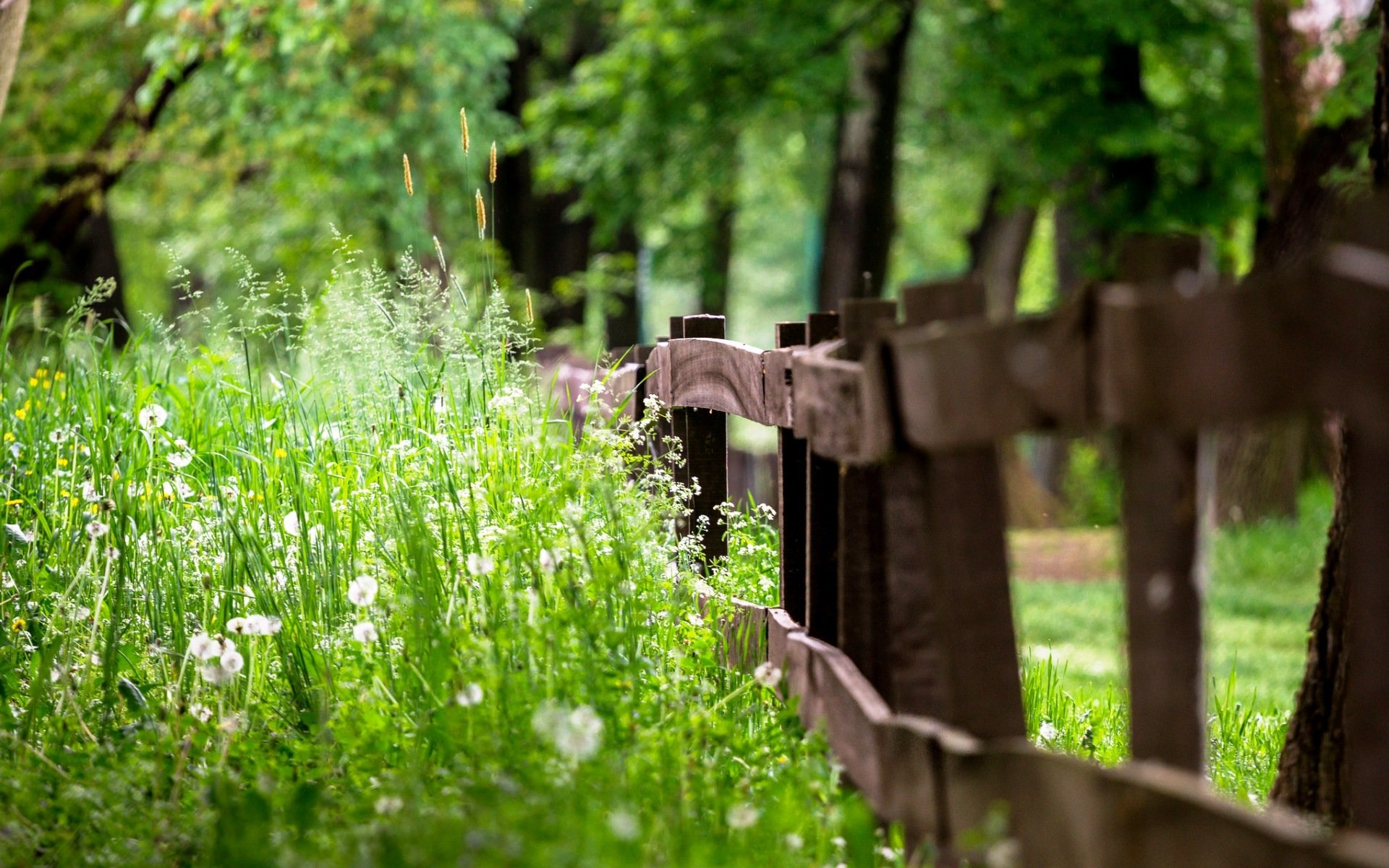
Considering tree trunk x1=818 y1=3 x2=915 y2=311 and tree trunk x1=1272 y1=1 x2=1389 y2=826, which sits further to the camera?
tree trunk x1=818 y1=3 x2=915 y2=311

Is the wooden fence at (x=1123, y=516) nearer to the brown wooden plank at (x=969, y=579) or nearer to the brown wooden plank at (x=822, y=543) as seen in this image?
the brown wooden plank at (x=969, y=579)

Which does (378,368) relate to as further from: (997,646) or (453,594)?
(997,646)

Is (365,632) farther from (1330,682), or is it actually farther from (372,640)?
(1330,682)

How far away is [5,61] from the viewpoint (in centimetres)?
494

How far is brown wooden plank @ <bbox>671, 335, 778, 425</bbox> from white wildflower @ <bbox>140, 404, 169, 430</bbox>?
1499 millimetres

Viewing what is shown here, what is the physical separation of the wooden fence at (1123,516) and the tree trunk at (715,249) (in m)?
14.9

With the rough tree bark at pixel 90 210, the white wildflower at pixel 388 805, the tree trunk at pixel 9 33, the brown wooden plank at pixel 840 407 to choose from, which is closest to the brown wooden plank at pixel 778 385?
the brown wooden plank at pixel 840 407

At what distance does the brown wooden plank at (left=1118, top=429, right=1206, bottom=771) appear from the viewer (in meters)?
1.81

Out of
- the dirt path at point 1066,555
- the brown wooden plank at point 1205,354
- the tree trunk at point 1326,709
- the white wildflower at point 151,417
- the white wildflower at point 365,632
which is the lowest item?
the dirt path at point 1066,555

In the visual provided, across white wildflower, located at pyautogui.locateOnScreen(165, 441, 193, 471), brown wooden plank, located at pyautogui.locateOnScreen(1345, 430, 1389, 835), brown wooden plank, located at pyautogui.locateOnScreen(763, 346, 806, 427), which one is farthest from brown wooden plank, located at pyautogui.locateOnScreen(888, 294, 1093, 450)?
white wildflower, located at pyautogui.locateOnScreen(165, 441, 193, 471)

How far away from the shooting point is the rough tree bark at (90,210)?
12297 mm

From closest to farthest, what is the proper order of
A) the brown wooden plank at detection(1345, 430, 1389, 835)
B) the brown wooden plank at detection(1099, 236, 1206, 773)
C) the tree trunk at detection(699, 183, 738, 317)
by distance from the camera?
1. the brown wooden plank at detection(1345, 430, 1389, 835)
2. the brown wooden plank at detection(1099, 236, 1206, 773)
3. the tree trunk at detection(699, 183, 738, 317)

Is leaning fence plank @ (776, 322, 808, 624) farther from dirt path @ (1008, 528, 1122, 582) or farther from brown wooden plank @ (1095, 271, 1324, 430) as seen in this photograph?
dirt path @ (1008, 528, 1122, 582)

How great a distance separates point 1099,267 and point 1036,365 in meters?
14.2
